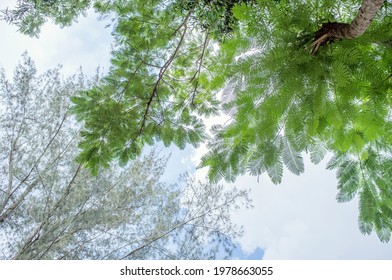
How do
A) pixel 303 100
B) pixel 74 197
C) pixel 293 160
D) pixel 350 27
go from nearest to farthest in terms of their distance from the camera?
pixel 350 27 < pixel 303 100 < pixel 293 160 < pixel 74 197

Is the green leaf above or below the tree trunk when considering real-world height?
below

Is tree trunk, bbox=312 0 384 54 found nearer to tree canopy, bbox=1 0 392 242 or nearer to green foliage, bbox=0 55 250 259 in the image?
tree canopy, bbox=1 0 392 242

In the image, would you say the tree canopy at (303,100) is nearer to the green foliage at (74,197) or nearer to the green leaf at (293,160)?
the green leaf at (293,160)

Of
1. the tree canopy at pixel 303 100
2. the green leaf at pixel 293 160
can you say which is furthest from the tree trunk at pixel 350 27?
the green leaf at pixel 293 160

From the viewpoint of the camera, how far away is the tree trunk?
170cm

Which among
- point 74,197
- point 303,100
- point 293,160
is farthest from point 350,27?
point 74,197

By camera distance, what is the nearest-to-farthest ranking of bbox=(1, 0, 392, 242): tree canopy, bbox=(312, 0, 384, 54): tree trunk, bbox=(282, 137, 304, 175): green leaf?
bbox=(312, 0, 384, 54): tree trunk
bbox=(1, 0, 392, 242): tree canopy
bbox=(282, 137, 304, 175): green leaf

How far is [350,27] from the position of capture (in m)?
1.90

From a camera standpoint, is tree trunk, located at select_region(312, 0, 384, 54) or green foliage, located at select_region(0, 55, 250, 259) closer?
tree trunk, located at select_region(312, 0, 384, 54)

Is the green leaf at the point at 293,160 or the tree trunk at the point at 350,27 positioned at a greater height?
the tree trunk at the point at 350,27

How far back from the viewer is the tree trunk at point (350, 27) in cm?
170

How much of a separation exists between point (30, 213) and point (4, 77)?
10.3 ft

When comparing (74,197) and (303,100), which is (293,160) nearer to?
(303,100)

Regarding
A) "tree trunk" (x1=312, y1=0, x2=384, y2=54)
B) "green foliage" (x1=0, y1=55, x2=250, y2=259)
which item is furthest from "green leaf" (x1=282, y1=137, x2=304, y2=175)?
"green foliage" (x1=0, y1=55, x2=250, y2=259)
